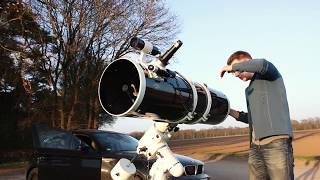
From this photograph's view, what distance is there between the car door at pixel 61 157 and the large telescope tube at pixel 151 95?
5473mm

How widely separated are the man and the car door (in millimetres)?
5006

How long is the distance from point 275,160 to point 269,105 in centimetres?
56

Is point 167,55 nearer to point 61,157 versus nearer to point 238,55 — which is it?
point 238,55

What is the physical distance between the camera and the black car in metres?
9.76

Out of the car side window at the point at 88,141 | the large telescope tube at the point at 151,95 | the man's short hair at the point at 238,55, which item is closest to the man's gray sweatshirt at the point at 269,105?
the man's short hair at the point at 238,55

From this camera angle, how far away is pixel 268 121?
17.2 ft

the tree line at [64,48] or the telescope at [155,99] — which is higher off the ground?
the tree line at [64,48]

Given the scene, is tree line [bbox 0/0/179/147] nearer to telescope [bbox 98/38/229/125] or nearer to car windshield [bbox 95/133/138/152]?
car windshield [bbox 95/133/138/152]

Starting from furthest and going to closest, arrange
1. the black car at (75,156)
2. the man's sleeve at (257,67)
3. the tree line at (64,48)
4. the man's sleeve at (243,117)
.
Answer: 1. the tree line at (64,48)
2. the black car at (75,156)
3. the man's sleeve at (243,117)
4. the man's sleeve at (257,67)

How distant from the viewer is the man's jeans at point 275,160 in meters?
5.12

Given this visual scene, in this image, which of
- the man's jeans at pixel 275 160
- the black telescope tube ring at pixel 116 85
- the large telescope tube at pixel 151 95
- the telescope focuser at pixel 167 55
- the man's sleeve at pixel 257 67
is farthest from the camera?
the man's jeans at pixel 275 160

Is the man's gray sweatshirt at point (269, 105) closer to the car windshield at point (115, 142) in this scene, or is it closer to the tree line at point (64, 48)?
the car windshield at point (115, 142)

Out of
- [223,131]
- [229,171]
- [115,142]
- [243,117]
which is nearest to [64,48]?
[229,171]

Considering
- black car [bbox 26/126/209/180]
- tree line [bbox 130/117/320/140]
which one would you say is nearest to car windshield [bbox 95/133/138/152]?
black car [bbox 26/126/209/180]
